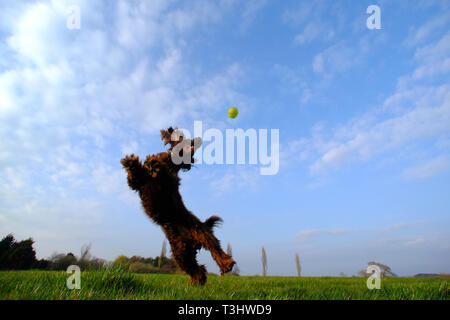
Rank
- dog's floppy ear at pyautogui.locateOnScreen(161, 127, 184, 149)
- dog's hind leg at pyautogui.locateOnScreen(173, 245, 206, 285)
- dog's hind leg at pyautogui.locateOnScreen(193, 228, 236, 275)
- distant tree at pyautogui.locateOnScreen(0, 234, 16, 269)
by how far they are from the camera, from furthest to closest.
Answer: distant tree at pyautogui.locateOnScreen(0, 234, 16, 269)
dog's floppy ear at pyautogui.locateOnScreen(161, 127, 184, 149)
dog's hind leg at pyautogui.locateOnScreen(173, 245, 206, 285)
dog's hind leg at pyautogui.locateOnScreen(193, 228, 236, 275)

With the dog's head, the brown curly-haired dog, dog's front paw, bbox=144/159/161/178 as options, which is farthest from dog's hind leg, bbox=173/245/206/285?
the dog's head

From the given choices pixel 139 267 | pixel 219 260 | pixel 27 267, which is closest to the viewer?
pixel 219 260

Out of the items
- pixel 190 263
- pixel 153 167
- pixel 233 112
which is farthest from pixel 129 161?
pixel 233 112

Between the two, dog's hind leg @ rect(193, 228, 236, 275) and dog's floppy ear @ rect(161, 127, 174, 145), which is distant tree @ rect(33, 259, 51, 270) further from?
dog's hind leg @ rect(193, 228, 236, 275)

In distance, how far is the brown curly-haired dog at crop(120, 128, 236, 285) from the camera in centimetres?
394

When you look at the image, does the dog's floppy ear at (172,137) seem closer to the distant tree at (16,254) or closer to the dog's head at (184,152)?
the dog's head at (184,152)

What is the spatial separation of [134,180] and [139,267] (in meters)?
12.8

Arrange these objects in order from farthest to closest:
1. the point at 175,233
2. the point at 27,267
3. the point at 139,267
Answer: the point at 139,267 → the point at 27,267 → the point at 175,233

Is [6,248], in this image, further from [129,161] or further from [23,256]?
[129,161]

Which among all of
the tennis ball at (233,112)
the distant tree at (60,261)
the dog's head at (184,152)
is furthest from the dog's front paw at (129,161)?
the distant tree at (60,261)
